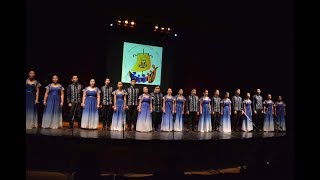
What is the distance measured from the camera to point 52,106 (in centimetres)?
832

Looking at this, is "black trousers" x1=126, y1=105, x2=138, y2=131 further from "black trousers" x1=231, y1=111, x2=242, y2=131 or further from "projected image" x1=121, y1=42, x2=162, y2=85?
"black trousers" x1=231, y1=111, x2=242, y2=131

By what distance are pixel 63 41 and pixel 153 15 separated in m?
3.54

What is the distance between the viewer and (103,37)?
11.6 metres

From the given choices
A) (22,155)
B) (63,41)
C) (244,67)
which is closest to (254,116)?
(244,67)

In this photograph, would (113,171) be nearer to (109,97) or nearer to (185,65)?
(109,97)

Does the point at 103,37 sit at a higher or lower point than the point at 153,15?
lower

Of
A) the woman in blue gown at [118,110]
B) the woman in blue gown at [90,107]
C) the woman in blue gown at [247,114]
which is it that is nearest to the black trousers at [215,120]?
the woman in blue gown at [247,114]

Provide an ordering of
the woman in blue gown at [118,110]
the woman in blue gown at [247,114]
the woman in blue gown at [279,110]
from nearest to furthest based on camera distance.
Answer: the woman in blue gown at [118,110]
the woman in blue gown at [247,114]
the woman in blue gown at [279,110]

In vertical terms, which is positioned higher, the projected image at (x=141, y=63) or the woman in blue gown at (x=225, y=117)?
the projected image at (x=141, y=63)

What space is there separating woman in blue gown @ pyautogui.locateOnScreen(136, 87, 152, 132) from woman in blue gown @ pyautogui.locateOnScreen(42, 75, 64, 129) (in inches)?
93.2

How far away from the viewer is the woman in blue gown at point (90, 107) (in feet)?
28.6

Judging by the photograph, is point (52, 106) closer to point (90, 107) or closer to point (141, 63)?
point (90, 107)

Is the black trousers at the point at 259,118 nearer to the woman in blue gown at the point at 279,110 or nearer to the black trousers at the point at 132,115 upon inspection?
the woman in blue gown at the point at 279,110

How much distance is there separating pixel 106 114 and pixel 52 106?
1.68 meters
